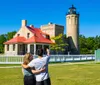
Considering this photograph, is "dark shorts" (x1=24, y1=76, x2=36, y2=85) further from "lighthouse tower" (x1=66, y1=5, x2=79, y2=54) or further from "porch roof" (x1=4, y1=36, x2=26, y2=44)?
"lighthouse tower" (x1=66, y1=5, x2=79, y2=54)

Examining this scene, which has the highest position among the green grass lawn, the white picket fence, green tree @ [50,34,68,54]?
green tree @ [50,34,68,54]

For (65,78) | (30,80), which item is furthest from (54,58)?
(30,80)

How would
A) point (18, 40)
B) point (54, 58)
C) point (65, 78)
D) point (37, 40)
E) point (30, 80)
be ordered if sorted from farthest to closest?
point (18, 40)
point (37, 40)
point (54, 58)
point (65, 78)
point (30, 80)

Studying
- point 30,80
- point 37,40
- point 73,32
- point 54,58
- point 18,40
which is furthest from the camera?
point 73,32

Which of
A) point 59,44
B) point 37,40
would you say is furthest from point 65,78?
point 59,44

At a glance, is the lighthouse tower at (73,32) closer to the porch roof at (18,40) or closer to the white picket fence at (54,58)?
the porch roof at (18,40)

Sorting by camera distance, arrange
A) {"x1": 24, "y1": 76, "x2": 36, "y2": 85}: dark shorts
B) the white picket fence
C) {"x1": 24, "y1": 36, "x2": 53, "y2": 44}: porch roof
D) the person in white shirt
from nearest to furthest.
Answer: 1. the person in white shirt
2. {"x1": 24, "y1": 76, "x2": 36, "y2": 85}: dark shorts
3. the white picket fence
4. {"x1": 24, "y1": 36, "x2": 53, "y2": 44}: porch roof

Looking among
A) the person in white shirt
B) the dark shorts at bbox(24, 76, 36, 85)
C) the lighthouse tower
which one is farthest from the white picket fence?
the person in white shirt

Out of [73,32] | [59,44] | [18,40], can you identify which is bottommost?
[59,44]

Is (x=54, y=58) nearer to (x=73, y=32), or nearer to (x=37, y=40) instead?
(x=37, y=40)

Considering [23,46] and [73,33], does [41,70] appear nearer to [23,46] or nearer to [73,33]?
[23,46]

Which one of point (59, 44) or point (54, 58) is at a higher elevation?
point (59, 44)

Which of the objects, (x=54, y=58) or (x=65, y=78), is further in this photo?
(x=54, y=58)

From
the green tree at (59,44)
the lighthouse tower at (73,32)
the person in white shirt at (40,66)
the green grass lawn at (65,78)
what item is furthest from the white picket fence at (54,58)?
the person in white shirt at (40,66)
